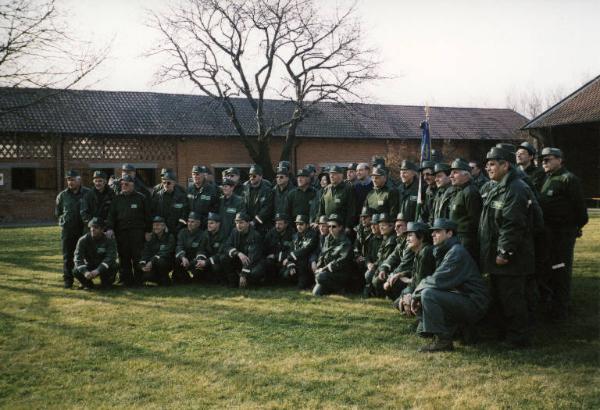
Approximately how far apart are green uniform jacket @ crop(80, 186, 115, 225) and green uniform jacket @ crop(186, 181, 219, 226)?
150 cm

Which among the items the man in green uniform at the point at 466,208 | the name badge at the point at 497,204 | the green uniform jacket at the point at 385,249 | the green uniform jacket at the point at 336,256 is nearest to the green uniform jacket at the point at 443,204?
the man in green uniform at the point at 466,208

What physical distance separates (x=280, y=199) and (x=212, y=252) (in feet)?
5.34

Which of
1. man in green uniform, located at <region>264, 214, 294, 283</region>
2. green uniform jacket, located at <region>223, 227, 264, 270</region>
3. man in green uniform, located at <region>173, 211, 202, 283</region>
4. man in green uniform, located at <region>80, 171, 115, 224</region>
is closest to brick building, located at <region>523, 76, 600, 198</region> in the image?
man in green uniform, located at <region>264, 214, 294, 283</region>

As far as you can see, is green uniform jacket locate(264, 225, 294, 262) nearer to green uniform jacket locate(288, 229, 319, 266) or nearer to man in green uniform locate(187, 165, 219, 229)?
green uniform jacket locate(288, 229, 319, 266)

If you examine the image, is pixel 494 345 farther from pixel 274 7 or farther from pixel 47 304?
pixel 274 7

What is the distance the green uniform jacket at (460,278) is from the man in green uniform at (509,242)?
0.62 feet

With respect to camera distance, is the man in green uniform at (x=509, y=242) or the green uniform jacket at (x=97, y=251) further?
the green uniform jacket at (x=97, y=251)

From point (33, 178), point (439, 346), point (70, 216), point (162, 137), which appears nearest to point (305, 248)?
point (439, 346)

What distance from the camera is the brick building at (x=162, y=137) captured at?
26.6 metres

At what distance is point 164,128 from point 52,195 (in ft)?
20.4

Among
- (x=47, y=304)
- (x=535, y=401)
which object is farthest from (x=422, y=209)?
(x=47, y=304)

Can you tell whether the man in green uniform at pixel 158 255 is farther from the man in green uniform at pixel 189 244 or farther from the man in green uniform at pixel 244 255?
the man in green uniform at pixel 244 255

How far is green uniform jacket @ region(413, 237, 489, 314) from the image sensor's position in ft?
20.4

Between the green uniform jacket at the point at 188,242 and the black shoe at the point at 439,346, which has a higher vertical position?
the green uniform jacket at the point at 188,242
